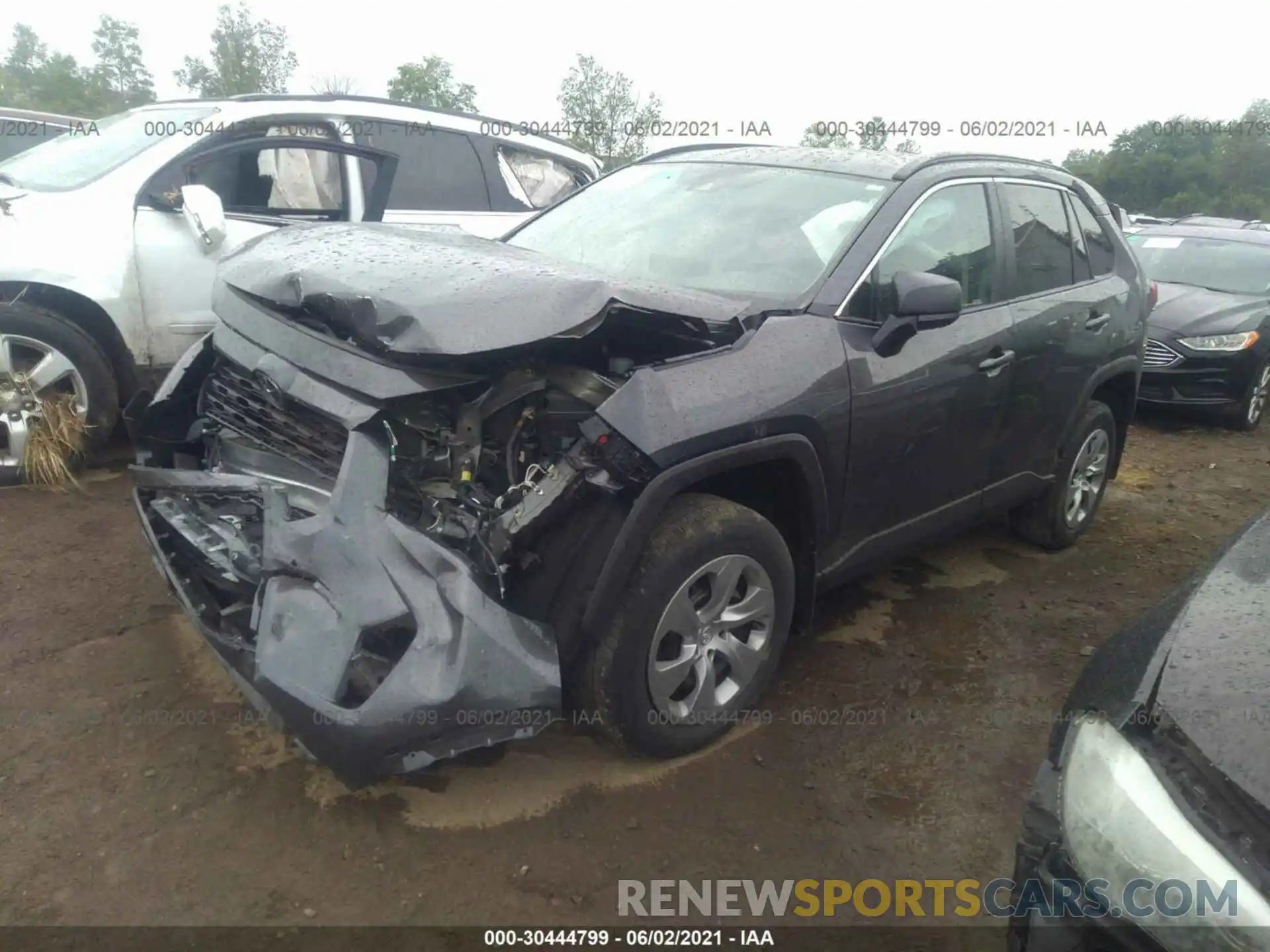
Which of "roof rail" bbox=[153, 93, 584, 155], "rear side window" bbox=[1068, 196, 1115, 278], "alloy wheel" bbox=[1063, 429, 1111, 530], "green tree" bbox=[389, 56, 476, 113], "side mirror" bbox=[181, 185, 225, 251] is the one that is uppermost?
"green tree" bbox=[389, 56, 476, 113]

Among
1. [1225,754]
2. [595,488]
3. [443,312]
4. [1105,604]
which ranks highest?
[443,312]

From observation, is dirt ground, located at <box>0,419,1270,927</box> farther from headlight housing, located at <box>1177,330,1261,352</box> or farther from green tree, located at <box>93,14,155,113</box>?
green tree, located at <box>93,14,155,113</box>

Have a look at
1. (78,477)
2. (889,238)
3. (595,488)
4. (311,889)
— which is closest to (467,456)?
(595,488)

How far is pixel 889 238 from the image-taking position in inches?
125

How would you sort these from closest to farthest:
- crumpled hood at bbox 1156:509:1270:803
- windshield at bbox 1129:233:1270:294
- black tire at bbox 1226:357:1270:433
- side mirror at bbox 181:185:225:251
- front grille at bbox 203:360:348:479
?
crumpled hood at bbox 1156:509:1270:803, front grille at bbox 203:360:348:479, side mirror at bbox 181:185:225:251, black tire at bbox 1226:357:1270:433, windshield at bbox 1129:233:1270:294

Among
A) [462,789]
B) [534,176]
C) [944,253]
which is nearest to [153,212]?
[534,176]

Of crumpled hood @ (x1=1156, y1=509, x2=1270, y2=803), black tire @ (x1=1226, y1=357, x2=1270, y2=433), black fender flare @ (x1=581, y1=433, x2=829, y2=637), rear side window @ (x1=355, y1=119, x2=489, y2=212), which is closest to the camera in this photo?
crumpled hood @ (x1=1156, y1=509, x2=1270, y2=803)

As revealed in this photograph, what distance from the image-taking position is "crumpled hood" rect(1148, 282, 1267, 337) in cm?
739

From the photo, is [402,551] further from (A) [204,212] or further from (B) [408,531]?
(A) [204,212]

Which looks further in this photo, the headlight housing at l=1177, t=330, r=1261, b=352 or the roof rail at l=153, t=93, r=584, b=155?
the headlight housing at l=1177, t=330, r=1261, b=352

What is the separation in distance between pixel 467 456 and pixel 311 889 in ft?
3.84

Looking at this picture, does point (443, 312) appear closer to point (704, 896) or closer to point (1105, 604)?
point (704, 896)

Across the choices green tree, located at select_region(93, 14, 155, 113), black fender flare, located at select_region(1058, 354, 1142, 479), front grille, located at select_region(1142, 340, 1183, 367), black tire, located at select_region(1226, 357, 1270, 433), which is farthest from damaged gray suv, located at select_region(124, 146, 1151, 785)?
green tree, located at select_region(93, 14, 155, 113)

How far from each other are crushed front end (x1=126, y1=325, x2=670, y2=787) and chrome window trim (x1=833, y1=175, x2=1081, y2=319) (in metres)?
1.05
